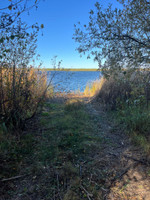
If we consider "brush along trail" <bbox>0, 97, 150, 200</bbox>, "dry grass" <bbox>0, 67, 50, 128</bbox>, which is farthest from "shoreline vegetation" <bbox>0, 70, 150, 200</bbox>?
"dry grass" <bbox>0, 67, 50, 128</bbox>

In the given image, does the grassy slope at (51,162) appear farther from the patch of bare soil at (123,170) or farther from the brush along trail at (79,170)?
the patch of bare soil at (123,170)

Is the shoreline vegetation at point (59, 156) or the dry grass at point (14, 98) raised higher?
the dry grass at point (14, 98)

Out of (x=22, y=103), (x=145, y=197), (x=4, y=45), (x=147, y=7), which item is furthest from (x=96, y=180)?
(x=147, y=7)

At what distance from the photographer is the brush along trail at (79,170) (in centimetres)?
192

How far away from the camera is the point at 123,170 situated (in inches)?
91.5

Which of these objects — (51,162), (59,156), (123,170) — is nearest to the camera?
(123,170)

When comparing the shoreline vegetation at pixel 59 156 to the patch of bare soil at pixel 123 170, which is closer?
the patch of bare soil at pixel 123 170

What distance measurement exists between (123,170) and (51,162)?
122 centimetres

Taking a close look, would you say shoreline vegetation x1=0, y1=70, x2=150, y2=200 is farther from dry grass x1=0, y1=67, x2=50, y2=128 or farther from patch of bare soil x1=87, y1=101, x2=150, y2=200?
dry grass x1=0, y1=67, x2=50, y2=128

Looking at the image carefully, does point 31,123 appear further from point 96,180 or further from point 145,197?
point 145,197

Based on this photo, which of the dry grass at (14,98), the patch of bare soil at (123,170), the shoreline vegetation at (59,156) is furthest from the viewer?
the dry grass at (14,98)

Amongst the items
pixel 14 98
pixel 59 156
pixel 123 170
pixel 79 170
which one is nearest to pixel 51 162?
pixel 59 156

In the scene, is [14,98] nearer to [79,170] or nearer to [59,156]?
[59,156]

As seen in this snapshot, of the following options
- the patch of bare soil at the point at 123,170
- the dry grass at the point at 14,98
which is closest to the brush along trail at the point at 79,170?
the patch of bare soil at the point at 123,170
